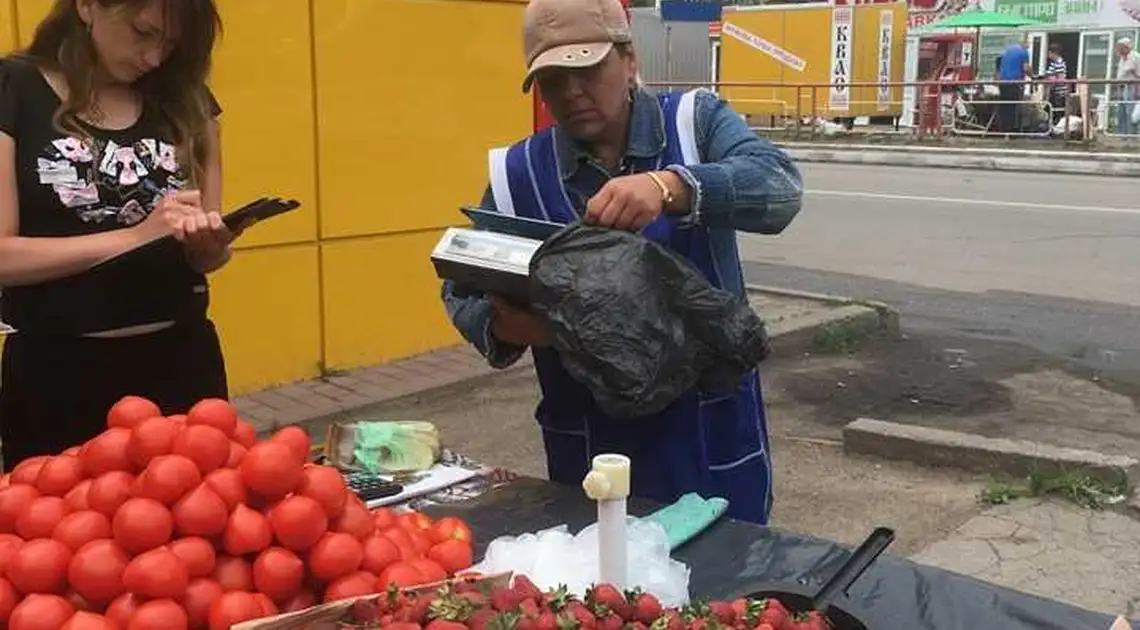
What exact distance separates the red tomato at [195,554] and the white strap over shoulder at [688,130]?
1.15 m

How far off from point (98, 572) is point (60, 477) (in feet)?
1.01

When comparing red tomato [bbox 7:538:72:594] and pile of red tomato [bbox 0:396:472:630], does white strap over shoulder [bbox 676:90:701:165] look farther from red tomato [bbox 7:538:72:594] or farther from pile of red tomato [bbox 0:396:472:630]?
red tomato [bbox 7:538:72:594]

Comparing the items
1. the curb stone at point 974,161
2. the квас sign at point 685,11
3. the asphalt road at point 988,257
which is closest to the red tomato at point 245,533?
the asphalt road at point 988,257

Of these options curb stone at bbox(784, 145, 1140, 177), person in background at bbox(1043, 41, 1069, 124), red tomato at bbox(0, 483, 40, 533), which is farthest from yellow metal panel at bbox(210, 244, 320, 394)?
person in background at bbox(1043, 41, 1069, 124)

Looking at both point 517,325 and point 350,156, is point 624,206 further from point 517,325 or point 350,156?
point 350,156

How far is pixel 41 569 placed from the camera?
1.66m

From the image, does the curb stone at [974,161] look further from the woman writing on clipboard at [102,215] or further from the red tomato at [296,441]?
the red tomato at [296,441]

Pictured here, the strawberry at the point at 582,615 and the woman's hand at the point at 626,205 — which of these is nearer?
the strawberry at the point at 582,615

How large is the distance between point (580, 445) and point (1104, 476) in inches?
119

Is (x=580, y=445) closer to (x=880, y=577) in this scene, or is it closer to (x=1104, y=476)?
(x=880, y=577)

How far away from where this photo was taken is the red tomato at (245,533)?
167 centimetres

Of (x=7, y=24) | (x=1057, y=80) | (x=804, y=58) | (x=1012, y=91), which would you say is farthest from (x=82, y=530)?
(x=804, y=58)

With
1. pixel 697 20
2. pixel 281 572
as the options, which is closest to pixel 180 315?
pixel 281 572

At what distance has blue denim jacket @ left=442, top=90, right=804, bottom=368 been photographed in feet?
7.13
